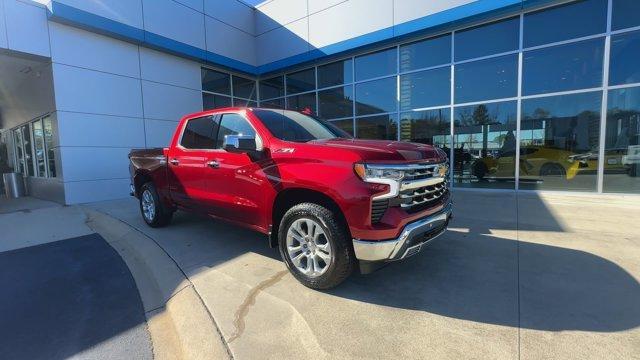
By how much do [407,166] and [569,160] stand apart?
761cm

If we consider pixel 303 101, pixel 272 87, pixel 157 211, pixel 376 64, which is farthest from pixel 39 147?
pixel 376 64

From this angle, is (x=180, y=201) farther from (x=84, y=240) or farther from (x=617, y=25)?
(x=617, y=25)

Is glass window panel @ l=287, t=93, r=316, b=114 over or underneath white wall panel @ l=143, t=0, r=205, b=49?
underneath

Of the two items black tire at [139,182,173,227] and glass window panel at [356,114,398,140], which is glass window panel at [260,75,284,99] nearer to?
glass window panel at [356,114,398,140]

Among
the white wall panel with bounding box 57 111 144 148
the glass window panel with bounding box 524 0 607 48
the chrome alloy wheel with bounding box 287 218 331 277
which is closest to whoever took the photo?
the chrome alloy wheel with bounding box 287 218 331 277

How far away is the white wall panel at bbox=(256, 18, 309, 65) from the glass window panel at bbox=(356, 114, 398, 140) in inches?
145

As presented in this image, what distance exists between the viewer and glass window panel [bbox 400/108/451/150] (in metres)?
9.98

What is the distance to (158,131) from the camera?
1112cm

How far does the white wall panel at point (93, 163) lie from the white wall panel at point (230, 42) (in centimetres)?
539

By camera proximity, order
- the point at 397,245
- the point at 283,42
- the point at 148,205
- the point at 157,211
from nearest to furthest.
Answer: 1. the point at 397,245
2. the point at 157,211
3. the point at 148,205
4. the point at 283,42

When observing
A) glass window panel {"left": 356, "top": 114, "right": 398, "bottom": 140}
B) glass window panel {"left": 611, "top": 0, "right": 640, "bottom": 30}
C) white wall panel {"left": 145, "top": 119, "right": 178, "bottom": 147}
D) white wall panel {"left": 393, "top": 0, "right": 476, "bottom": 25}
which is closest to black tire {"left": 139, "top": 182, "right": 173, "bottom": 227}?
white wall panel {"left": 145, "top": 119, "right": 178, "bottom": 147}

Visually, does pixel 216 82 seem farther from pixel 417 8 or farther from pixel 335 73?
pixel 417 8

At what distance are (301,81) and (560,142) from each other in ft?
30.0

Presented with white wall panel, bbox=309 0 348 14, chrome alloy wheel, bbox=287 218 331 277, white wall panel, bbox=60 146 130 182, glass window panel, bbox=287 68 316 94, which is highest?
white wall panel, bbox=309 0 348 14
